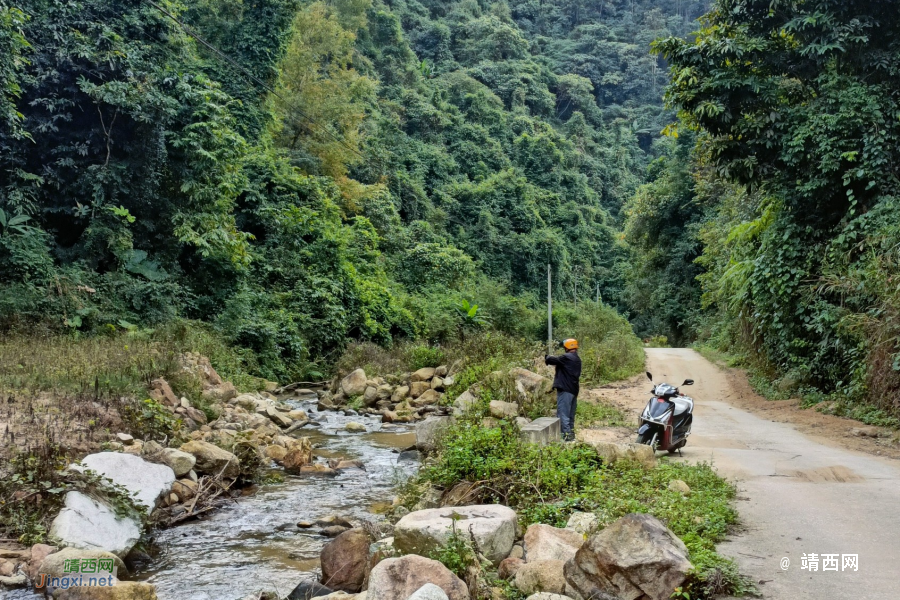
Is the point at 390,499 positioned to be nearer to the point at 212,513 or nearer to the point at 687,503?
the point at 212,513

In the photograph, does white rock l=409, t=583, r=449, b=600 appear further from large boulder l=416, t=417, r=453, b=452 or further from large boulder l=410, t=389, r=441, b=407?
large boulder l=410, t=389, r=441, b=407

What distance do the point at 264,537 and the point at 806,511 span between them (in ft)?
17.9

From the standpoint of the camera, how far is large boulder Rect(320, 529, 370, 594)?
570cm

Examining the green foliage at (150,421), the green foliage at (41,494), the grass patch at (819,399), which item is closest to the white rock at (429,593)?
the green foliage at (41,494)

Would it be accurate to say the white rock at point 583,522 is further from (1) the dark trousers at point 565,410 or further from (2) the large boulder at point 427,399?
(2) the large boulder at point 427,399

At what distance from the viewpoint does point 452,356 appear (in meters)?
18.5

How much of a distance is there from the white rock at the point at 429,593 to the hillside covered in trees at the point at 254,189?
11684mm

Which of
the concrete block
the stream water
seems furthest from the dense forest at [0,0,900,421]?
the stream water

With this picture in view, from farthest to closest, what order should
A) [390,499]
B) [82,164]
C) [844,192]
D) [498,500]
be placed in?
1. [82,164]
2. [844,192]
3. [390,499]
4. [498,500]

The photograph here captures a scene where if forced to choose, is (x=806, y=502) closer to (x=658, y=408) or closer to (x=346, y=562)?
(x=658, y=408)

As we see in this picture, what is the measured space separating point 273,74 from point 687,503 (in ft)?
74.5

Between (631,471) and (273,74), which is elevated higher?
(273,74)

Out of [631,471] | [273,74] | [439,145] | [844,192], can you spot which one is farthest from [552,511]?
[439,145]

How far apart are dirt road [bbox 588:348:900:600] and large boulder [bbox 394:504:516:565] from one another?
1669 millimetres
